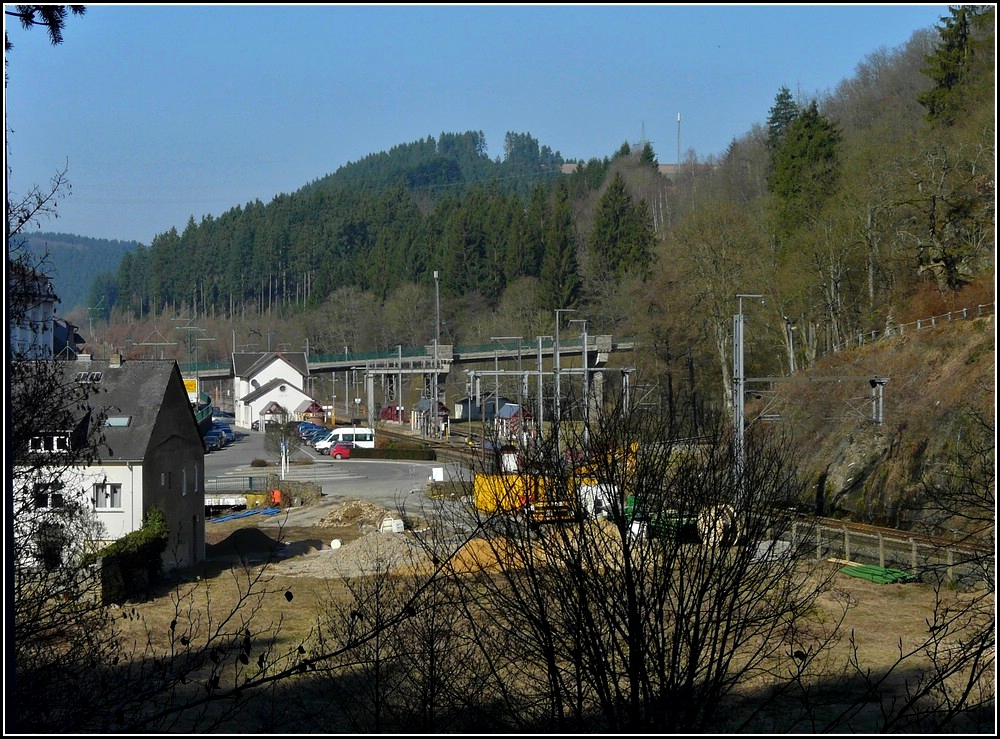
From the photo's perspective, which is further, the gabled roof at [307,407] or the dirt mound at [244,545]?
the gabled roof at [307,407]

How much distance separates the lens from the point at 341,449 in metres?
53.5

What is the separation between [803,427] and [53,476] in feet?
91.9

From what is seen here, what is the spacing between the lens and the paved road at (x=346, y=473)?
3784cm

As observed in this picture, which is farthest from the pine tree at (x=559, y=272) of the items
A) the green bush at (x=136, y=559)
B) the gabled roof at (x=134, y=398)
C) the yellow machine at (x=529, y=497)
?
the yellow machine at (x=529, y=497)

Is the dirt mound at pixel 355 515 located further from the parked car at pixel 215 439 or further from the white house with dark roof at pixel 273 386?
the white house with dark roof at pixel 273 386

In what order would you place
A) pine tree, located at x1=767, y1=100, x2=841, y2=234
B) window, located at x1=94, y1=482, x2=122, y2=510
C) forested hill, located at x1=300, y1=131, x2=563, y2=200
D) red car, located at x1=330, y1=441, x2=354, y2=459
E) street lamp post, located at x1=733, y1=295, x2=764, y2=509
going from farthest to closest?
forested hill, located at x1=300, y1=131, x2=563, y2=200, red car, located at x1=330, y1=441, x2=354, y2=459, pine tree, located at x1=767, y1=100, x2=841, y2=234, window, located at x1=94, y1=482, x2=122, y2=510, street lamp post, located at x1=733, y1=295, x2=764, y2=509

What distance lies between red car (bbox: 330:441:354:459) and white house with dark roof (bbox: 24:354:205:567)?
A: 22912 mm

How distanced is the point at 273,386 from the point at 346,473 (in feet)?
92.7

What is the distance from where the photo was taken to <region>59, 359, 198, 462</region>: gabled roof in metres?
25.2

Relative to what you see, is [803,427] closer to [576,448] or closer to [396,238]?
[576,448]

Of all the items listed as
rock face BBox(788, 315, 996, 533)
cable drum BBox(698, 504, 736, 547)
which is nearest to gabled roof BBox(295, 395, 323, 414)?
rock face BBox(788, 315, 996, 533)

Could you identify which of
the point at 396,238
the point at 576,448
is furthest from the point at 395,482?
the point at 396,238

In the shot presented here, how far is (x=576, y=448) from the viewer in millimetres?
11406

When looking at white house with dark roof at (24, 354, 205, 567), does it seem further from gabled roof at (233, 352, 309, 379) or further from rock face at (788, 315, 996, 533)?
gabled roof at (233, 352, 309, 379)
